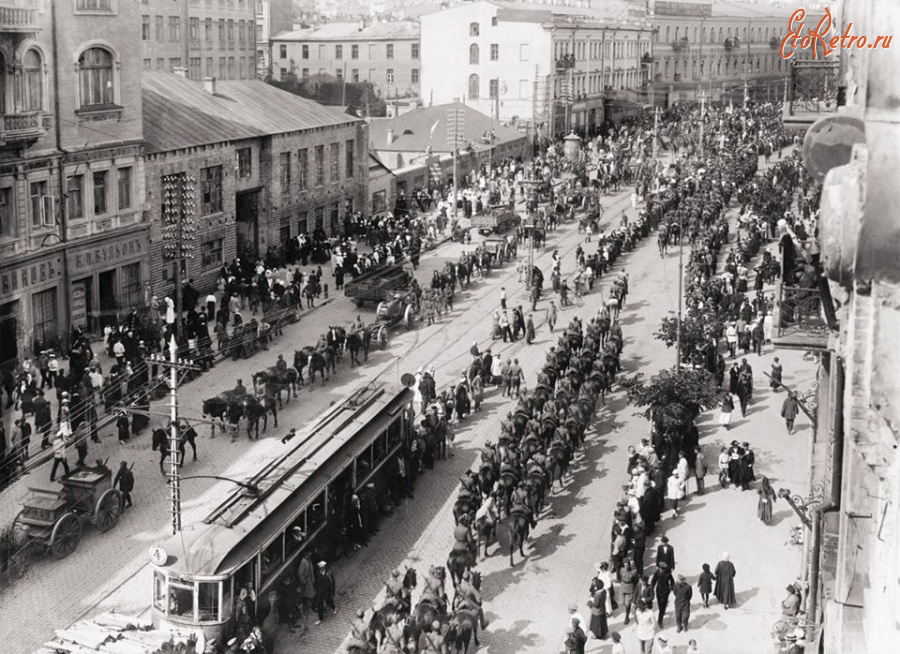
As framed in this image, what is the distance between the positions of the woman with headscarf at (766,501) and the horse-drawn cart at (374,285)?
2237 cm

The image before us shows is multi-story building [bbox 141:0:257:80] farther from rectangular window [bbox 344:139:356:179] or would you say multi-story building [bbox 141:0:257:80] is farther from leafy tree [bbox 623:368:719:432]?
leafy tree [bbox 623:368:719:432]

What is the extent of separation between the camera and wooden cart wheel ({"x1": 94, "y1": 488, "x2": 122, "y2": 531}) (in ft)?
84.7

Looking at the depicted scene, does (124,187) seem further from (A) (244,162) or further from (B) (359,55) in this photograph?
(B) (359,55)

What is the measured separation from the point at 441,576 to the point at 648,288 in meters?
32.0

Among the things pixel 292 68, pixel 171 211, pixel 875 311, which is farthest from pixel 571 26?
pixel 875 311

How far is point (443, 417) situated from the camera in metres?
32.0

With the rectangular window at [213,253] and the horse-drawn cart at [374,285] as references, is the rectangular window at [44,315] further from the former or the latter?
the horse-drawn cart at [374,285]

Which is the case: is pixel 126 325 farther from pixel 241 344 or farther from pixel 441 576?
pixel 441 576

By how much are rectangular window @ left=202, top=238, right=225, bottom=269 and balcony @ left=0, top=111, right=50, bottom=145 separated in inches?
464

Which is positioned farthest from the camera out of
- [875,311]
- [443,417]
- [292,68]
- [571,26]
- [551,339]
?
[292,68]

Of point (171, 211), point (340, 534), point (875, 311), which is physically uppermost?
point (875, 311)

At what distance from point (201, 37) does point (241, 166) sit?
54.2 metres

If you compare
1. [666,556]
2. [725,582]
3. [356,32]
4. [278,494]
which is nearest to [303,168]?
[278,494]

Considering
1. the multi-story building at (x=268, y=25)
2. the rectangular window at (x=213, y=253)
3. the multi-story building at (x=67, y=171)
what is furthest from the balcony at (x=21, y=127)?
the multi-story building at (x=268, y=25)
